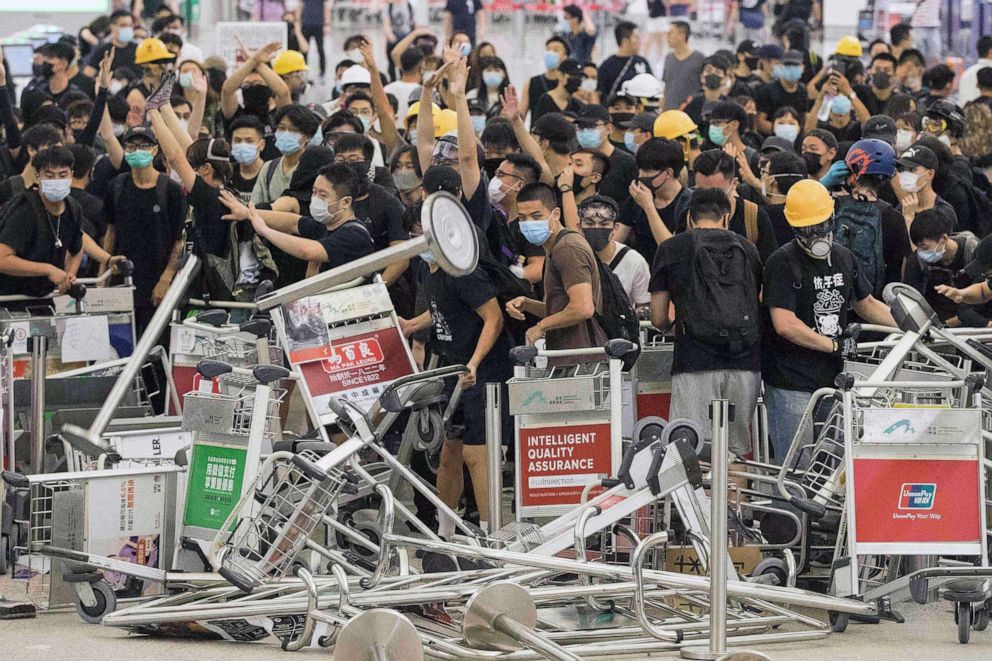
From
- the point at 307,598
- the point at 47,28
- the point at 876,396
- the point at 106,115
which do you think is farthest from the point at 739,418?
the point at 47,28

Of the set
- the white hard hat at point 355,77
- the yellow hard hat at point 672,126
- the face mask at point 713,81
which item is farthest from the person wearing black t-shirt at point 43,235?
the face mask at point 713,81

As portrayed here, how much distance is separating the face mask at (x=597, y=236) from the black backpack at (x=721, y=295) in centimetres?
63

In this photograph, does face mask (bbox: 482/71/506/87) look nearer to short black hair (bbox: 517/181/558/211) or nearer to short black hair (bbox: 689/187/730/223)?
short black hair (bbox: 517/181/558/211)

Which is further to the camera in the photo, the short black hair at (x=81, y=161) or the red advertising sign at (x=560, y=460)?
the short black hair at (x=81, y=161)

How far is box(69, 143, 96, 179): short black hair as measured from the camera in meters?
11.3

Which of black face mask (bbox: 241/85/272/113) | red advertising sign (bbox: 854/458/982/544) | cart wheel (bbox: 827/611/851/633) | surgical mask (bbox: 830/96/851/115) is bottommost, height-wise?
cart wheel (bbox: 827/611/851/633)

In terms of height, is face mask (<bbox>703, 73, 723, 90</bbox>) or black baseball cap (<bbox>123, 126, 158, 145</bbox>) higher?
face mask (<bbox>703, 73, 723, 90</bbox>)

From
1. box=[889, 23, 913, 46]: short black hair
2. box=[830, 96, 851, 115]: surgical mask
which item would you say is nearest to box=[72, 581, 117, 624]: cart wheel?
box=[830, 96, 851, 115]: surgical mask

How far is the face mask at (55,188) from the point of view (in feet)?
33.0

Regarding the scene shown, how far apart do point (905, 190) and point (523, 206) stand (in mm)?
2616

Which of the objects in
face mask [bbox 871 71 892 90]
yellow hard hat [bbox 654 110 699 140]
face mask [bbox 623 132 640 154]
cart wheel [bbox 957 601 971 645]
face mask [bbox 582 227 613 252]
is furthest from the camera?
face mask [bbox 871 71 892 90]

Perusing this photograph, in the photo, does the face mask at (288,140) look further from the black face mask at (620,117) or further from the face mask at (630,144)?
the black face mask at (620,117)

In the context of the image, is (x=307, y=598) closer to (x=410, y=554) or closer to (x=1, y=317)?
(x=410, y=554)

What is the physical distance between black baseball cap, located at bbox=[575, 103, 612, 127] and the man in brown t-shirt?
121 inches
